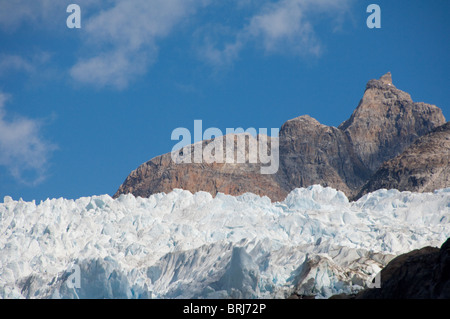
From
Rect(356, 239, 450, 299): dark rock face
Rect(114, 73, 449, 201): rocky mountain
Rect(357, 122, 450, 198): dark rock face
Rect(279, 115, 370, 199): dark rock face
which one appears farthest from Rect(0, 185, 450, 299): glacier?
Rect(279, 115, 370, 199): dark rock face

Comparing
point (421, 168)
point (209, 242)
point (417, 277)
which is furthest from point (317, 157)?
point (417, 277)

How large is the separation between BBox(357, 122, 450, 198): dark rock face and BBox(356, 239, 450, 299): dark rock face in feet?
249

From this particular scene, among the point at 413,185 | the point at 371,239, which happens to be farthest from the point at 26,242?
the point at 413,185

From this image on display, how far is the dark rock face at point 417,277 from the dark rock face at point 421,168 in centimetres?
7594

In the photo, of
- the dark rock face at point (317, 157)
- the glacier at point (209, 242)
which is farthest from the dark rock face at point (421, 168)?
the glacier at point (209, 242)

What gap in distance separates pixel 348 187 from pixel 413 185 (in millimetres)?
39804

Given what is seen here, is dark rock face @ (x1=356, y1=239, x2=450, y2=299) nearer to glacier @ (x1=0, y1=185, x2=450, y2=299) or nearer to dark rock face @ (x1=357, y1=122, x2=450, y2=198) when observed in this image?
glacier @ (x1=0, y1=185, x2=450, y2=299)

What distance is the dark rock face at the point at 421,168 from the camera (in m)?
144

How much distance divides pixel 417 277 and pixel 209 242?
40.7 meters

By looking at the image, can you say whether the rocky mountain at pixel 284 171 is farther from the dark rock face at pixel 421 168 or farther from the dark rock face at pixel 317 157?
the dark rock face at pixel 421 168

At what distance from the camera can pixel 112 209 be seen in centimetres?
11344

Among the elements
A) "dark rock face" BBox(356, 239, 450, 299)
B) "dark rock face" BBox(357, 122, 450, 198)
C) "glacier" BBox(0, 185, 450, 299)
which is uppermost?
"dark rock face" BBox(357, 122, 450, 198)

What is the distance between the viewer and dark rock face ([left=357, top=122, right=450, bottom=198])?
5689 inches
